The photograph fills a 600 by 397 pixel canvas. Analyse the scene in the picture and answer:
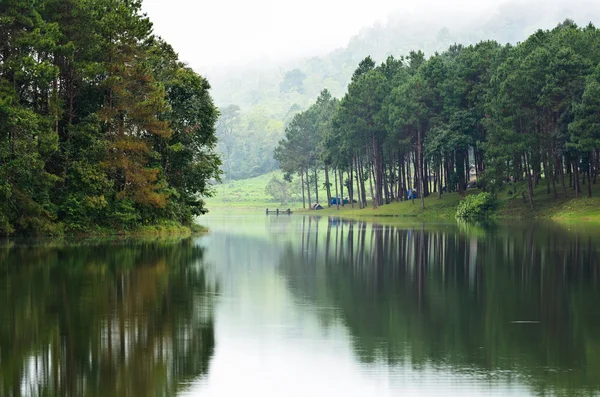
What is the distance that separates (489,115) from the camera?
88.6 m

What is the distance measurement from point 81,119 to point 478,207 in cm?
4651

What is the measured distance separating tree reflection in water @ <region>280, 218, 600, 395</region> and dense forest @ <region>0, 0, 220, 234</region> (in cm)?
1409

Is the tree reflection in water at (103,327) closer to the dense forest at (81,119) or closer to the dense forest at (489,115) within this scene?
the dense forest at (81,119)

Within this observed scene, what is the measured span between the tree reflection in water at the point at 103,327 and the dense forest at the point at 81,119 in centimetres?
1349

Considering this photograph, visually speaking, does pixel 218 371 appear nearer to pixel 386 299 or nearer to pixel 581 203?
pixel 386 299

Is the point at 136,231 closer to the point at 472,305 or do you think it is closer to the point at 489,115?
the point at 472,305

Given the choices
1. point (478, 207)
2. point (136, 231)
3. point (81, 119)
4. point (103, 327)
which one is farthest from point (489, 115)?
point (103, 327)

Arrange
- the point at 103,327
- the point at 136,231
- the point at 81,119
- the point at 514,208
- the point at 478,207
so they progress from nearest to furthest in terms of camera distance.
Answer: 1. the point at 103,327
2. the point at 81,119
3. the point at 136,231
4. the point at 478,207
5. the point at 514,208

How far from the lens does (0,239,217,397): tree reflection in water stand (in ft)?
40.5

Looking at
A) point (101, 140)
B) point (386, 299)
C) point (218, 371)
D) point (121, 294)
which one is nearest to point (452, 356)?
point (218, 371)

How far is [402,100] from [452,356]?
84.4 metres

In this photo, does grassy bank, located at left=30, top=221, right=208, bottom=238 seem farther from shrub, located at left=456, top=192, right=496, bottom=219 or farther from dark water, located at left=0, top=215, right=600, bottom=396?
shrub, located at left=456, top=192, right=496, bottom=219

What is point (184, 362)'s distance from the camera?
1370 centimetres

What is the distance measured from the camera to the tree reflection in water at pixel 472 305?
13.6 meters
